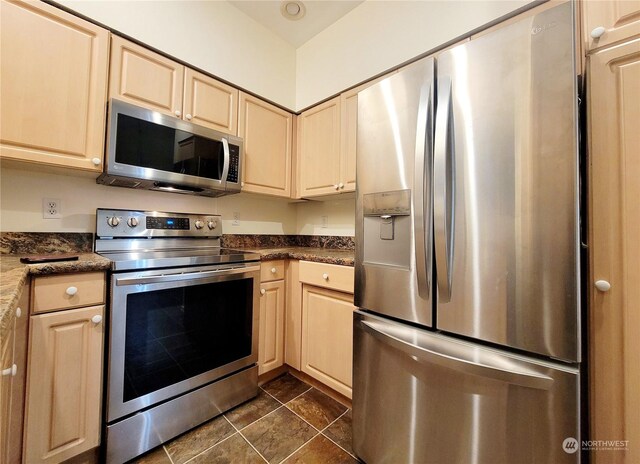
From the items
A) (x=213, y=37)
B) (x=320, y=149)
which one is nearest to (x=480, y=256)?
(x=320, y=149)

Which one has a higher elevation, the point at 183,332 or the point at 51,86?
the point at 51,86

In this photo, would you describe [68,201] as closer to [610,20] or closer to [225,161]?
[225,161]

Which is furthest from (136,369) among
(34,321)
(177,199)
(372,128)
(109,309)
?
(372,128)

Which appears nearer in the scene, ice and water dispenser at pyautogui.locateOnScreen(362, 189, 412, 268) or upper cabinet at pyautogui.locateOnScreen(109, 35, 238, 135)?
ice and water dispenser at pyautogui.locateOnScreen(362, 189, 412, 268)

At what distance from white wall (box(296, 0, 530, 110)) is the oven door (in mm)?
1573

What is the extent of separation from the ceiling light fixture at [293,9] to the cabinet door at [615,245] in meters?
1.88

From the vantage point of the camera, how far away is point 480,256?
869mm

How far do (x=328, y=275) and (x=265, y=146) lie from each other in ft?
3.70

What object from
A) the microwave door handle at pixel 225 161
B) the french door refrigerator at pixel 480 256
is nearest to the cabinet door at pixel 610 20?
the french door refrigerator at pixel 480 256

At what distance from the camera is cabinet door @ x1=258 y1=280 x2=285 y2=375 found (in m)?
1.76

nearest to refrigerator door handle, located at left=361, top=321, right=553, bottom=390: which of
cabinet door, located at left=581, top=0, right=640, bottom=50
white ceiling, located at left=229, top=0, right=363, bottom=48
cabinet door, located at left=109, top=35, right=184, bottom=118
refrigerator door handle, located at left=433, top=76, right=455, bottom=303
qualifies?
refrigerator door handle, located at left=433, top=76, right=455, bottom=303

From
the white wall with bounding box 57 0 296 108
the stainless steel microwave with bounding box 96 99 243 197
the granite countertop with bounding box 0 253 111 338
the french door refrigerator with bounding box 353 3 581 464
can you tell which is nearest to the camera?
the granite countertop with bounding box 0 253 111 338

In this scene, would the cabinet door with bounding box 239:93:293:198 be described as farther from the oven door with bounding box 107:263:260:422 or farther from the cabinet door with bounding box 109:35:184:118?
the oven door with bounding box 107:263:260:422

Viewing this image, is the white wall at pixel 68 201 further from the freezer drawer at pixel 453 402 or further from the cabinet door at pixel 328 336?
the freezer drawer at pixel 453 402
